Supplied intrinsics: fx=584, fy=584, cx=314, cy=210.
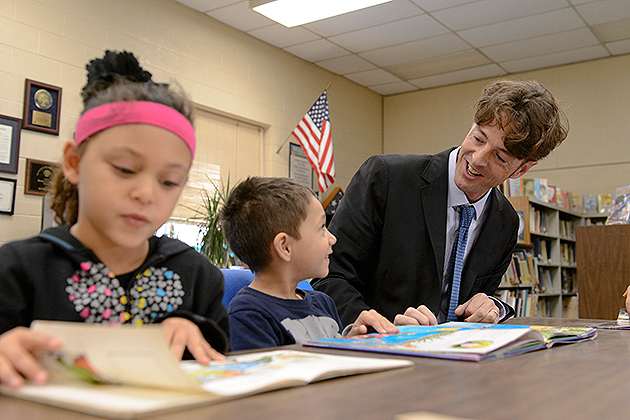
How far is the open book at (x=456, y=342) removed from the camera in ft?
2.63

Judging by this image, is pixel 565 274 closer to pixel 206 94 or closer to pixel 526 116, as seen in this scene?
pixel 206 94

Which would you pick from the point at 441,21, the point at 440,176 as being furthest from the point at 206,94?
the point at 440,176

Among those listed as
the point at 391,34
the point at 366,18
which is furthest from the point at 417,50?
the point at 366,18

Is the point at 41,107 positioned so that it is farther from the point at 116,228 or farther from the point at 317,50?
the point at 116,228

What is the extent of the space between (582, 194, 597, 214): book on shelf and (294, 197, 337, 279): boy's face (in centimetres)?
539

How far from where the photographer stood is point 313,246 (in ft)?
4.63

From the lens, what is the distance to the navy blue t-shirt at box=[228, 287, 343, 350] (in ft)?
3.73

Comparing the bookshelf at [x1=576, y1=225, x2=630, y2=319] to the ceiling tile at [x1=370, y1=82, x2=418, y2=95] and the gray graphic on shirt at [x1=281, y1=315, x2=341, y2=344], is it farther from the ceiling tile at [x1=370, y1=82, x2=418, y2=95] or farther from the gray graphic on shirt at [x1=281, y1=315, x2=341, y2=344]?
the ceiling tile at [x1=370, y1=82, x2=418, y2=95]

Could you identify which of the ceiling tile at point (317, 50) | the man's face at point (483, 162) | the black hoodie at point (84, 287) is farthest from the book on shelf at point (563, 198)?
the black hoodie at point (84, 287)

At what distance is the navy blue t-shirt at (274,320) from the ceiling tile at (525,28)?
447cm

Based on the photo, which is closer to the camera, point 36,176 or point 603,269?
point 603,269

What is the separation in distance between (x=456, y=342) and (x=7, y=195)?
11.1 ft

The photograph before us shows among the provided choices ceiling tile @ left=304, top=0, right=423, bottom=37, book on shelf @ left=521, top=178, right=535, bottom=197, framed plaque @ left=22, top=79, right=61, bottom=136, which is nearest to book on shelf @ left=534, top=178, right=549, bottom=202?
book on shelf @ left=521, top=178, right=535, bottom=197

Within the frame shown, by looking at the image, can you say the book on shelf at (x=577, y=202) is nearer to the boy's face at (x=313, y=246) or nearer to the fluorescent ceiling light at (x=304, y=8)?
the fluorescent ceiling light at (x=304, y=8)
